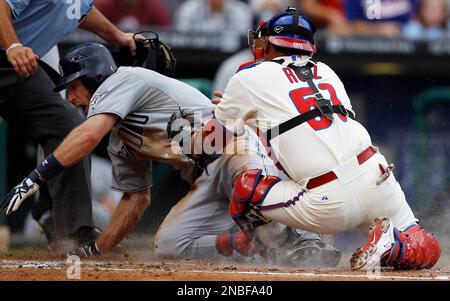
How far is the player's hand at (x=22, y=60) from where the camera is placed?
6.34 metres

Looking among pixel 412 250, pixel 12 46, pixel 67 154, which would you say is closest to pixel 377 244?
pixel 412 250

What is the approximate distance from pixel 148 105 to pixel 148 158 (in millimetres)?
414

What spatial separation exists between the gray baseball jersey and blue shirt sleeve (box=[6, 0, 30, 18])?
964 mm

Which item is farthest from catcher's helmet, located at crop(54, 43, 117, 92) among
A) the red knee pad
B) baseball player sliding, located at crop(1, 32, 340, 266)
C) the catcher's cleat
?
the catcher's cleat

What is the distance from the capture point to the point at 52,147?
700 centimetres

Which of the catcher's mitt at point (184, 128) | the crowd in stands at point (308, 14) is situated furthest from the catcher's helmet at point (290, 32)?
the crowd in stands at point (308, 14)

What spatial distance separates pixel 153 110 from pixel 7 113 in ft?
4.62

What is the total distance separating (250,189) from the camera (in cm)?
566

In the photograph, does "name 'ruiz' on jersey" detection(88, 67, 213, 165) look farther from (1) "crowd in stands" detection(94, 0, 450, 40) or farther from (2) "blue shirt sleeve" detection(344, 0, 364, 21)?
(2) "blue shirt sleeve" detection(344, 0, 364, 21)

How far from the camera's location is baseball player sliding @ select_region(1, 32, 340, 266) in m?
5.85

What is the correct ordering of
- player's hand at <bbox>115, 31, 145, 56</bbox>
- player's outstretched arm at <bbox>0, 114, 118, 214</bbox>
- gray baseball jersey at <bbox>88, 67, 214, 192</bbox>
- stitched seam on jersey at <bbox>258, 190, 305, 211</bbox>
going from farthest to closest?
1. player's hand at <bbox>115, 31, 145, 56</bbox>
2. gray baseball jersey at <bbox>88, 67, 214, 192</bbox>
3. player's outstretched arm at <bbox>0, 114, 118, 214</bbox>
4. stitched seam on jersey at <bbox>258, 190, 305, 211</bbox>

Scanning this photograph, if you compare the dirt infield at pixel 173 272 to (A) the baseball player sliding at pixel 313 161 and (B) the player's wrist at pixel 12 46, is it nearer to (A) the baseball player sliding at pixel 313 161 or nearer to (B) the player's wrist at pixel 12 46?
(A) the baseball player sliding at pixel 313 161

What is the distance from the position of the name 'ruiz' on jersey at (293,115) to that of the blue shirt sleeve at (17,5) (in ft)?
6.04

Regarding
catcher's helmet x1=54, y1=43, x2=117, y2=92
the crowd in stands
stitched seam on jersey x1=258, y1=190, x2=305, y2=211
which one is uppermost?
catcher's helmet x1=54, y1=43, x2=117, y2=92
